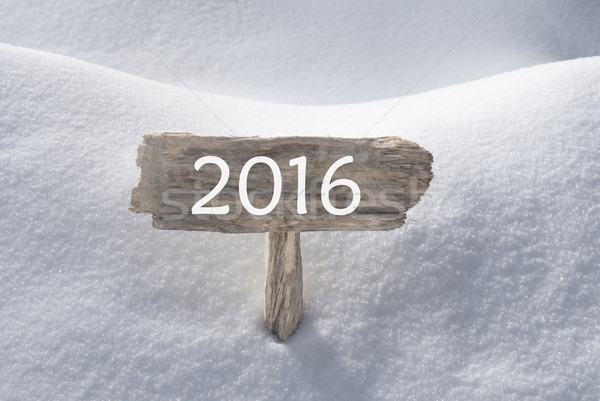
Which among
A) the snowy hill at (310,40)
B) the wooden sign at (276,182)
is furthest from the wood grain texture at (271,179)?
the snowy hill at (310,40)

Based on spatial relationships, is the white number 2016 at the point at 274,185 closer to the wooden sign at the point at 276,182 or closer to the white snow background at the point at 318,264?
the wooden sign at the point at 276,182

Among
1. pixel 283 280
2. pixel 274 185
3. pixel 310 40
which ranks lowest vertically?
pixel 283 280

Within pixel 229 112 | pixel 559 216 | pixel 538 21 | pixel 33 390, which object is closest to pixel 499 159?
pixel 559 216

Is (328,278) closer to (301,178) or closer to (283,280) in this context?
(283,280)

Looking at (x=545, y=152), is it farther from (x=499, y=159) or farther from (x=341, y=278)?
(x=341, y=278)

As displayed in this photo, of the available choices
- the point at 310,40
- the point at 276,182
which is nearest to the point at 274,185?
the point at 276,182

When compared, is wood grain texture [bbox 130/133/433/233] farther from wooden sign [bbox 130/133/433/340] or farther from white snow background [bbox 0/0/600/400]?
white snow background [bbox 0/0/600/400]

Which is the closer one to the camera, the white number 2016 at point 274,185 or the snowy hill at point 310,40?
the white number 2016 at point 274,185

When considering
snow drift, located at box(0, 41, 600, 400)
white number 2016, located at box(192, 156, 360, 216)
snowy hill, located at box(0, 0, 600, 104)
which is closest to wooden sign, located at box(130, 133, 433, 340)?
white number 2016, located at box(192, 156, 360, 216)
